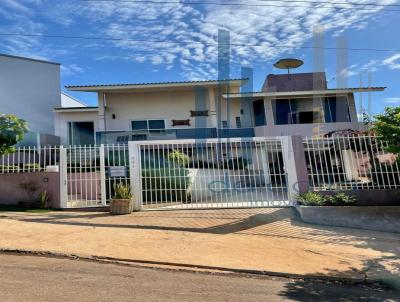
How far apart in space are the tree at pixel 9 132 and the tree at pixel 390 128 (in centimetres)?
991

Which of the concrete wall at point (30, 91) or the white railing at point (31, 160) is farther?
the concrete wall at point (30, 91)

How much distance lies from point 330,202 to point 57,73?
68.1 feet

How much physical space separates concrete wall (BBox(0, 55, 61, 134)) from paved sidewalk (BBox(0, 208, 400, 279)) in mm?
15008

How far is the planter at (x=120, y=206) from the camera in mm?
10055

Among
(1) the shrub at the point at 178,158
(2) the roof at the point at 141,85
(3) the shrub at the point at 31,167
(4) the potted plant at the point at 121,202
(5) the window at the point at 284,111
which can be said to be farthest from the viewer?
(5) the window at the point at 284,111

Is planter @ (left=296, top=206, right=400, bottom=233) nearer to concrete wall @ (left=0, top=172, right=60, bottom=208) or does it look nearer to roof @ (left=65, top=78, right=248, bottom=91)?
concrete wall @ (left=0, top=172, right=60, bottom=208)

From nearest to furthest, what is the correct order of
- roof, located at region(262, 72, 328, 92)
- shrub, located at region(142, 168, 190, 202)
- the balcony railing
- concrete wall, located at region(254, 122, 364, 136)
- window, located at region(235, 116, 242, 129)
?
1. shrub, located at region(142, 168, 190, 202)
2. the balcony railing
3. concrete wall, located at region(254, 122, 364, 136)
4. window, located at region(235, 116, 242, 129)
5. roof, located at region(262, 72, 328, 92)

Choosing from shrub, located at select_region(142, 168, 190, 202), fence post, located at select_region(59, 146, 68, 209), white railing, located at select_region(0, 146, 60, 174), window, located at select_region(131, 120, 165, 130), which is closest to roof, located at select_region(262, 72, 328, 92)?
window, located at select_region(131, 120, 165, 130)

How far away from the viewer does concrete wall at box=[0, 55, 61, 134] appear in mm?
22812

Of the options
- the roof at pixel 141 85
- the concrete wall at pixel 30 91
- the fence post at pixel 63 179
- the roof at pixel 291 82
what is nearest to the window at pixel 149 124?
the roof at pixel 141 85

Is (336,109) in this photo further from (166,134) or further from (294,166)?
(294,166)

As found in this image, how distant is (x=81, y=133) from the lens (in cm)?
2136

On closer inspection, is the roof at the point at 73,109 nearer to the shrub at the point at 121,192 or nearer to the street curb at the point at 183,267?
the shrub at the point at 121,192

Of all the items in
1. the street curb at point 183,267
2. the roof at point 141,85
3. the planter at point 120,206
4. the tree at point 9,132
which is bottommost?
the street curb at point 183,267
